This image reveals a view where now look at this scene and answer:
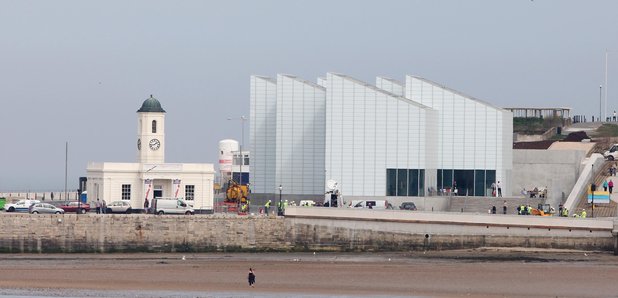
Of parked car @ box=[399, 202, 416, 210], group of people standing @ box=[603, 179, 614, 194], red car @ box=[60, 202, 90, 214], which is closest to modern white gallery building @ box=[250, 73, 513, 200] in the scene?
parked car @ box=[399, 202, 416, 210]

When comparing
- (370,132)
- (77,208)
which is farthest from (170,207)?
(370,132)

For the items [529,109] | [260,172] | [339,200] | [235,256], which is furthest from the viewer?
[529,109]

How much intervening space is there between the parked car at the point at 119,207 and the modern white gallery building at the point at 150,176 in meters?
3.82

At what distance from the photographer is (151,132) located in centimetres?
10069

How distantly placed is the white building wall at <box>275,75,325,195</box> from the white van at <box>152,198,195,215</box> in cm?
1345

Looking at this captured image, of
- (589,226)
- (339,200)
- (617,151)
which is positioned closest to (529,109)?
(617,151)

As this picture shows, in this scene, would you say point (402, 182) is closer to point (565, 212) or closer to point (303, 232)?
point (565, 212)

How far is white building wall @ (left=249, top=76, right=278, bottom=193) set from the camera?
10444cm

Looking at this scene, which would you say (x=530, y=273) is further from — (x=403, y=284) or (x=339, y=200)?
(x=339, y=200)

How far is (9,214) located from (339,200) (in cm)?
2108

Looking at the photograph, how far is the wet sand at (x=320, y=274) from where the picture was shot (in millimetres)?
64250

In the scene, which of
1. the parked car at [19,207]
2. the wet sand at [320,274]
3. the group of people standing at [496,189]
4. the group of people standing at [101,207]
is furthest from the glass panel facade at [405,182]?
the parked car at [19,207]

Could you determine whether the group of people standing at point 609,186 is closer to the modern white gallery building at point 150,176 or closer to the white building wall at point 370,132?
the white building wall at point 370,132

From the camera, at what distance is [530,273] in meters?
70.9
